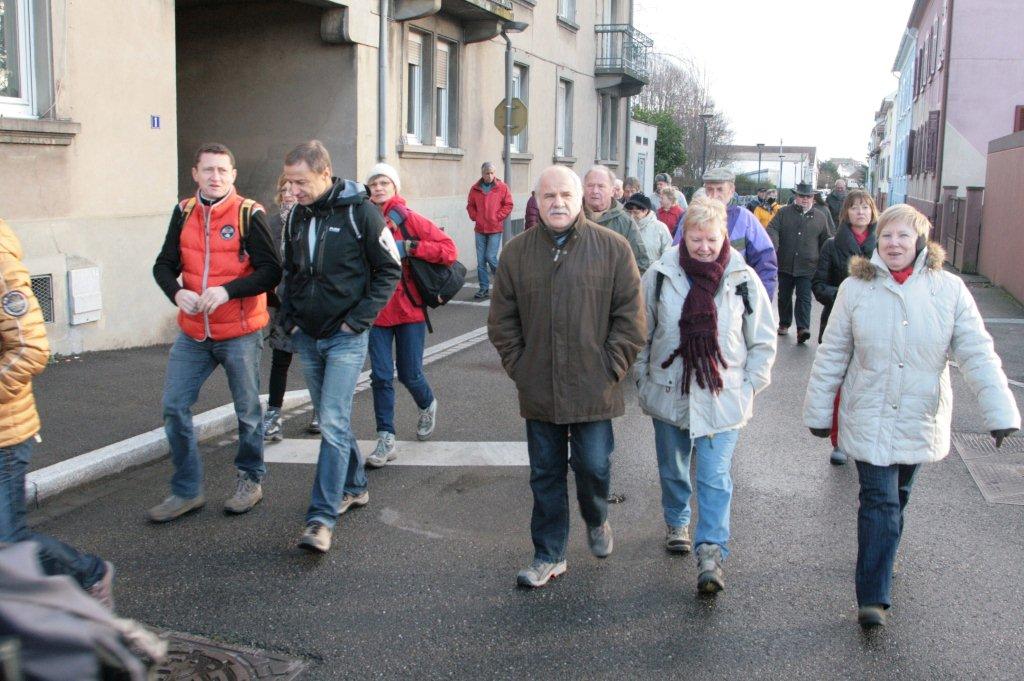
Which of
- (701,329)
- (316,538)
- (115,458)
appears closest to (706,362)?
(701,329)

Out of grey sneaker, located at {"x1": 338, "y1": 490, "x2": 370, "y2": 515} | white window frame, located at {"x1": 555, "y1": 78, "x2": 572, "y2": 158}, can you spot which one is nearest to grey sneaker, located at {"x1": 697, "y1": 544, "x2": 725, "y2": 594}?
grey sneaker, located at {"x1": 338, "y1": 490, "x2": 370, "y2": 515}

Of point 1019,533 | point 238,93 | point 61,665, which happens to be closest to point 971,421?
point 1019,533

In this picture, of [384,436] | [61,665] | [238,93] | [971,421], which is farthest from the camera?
[238,93]

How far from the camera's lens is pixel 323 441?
196 inches

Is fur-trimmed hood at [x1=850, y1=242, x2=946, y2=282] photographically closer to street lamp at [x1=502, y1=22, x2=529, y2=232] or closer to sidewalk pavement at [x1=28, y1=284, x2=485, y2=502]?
sidewalk pavement at [x1=28, y1=284, x2=485, y2=502]

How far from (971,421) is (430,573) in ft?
16.4

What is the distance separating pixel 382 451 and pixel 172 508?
4.72ft

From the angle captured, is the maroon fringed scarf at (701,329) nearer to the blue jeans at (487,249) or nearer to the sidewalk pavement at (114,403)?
the sidewalk pavement at (114,403)

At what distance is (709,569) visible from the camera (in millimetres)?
4406

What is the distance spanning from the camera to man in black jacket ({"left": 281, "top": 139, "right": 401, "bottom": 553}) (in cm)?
491

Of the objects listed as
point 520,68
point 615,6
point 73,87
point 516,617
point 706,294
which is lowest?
point 516,617

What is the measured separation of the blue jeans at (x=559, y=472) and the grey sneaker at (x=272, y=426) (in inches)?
112

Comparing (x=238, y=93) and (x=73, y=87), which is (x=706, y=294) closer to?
(x=73, y=87)

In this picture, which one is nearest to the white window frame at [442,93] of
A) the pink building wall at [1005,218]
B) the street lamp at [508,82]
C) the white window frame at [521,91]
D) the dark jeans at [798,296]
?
the street lamp at [508,82]
